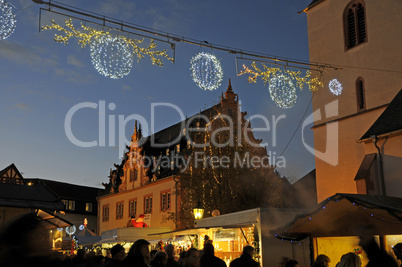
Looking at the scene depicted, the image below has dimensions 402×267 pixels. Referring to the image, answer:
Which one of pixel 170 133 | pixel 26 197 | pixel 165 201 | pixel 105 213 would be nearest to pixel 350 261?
pixel 26 197

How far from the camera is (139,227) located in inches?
1409

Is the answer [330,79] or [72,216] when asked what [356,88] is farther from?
[72,216]

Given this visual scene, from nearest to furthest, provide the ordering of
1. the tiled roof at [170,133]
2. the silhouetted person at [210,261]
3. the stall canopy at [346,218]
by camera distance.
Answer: the silhouetted person at [210,261] → the stall canopy at [346,218] → the tiled roof at [170,133]

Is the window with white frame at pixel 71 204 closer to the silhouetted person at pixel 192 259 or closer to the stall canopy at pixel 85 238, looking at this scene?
the stall canopy at pixel 85 238

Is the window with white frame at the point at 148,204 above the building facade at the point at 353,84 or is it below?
below

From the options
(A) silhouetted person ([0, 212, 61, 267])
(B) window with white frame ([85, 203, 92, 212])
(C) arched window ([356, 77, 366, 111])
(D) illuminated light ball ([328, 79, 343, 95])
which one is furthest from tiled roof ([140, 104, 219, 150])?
(A) silhouetted person ([0, 212, 61, 267])

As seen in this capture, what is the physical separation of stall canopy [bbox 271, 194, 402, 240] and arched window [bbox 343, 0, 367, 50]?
13.2 metres


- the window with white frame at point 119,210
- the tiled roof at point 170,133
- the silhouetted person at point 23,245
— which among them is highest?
the tiled roof at point 170,133

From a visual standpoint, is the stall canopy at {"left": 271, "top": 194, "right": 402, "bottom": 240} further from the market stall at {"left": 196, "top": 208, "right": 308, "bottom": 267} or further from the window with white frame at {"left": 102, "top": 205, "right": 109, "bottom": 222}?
the window with white frame at {"left": 102, "top": 205, "right": 109, "bottom": 222}

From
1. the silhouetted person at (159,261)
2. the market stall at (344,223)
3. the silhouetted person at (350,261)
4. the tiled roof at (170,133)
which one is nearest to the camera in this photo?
the silhouetted person at (350,261)

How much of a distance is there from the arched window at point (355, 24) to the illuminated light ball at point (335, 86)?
214 centimetres

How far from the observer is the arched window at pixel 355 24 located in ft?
81.4

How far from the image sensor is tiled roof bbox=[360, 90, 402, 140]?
2009 cm

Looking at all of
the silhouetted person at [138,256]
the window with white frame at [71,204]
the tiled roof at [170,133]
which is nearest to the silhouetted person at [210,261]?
the silhouetted person at [138,256]
